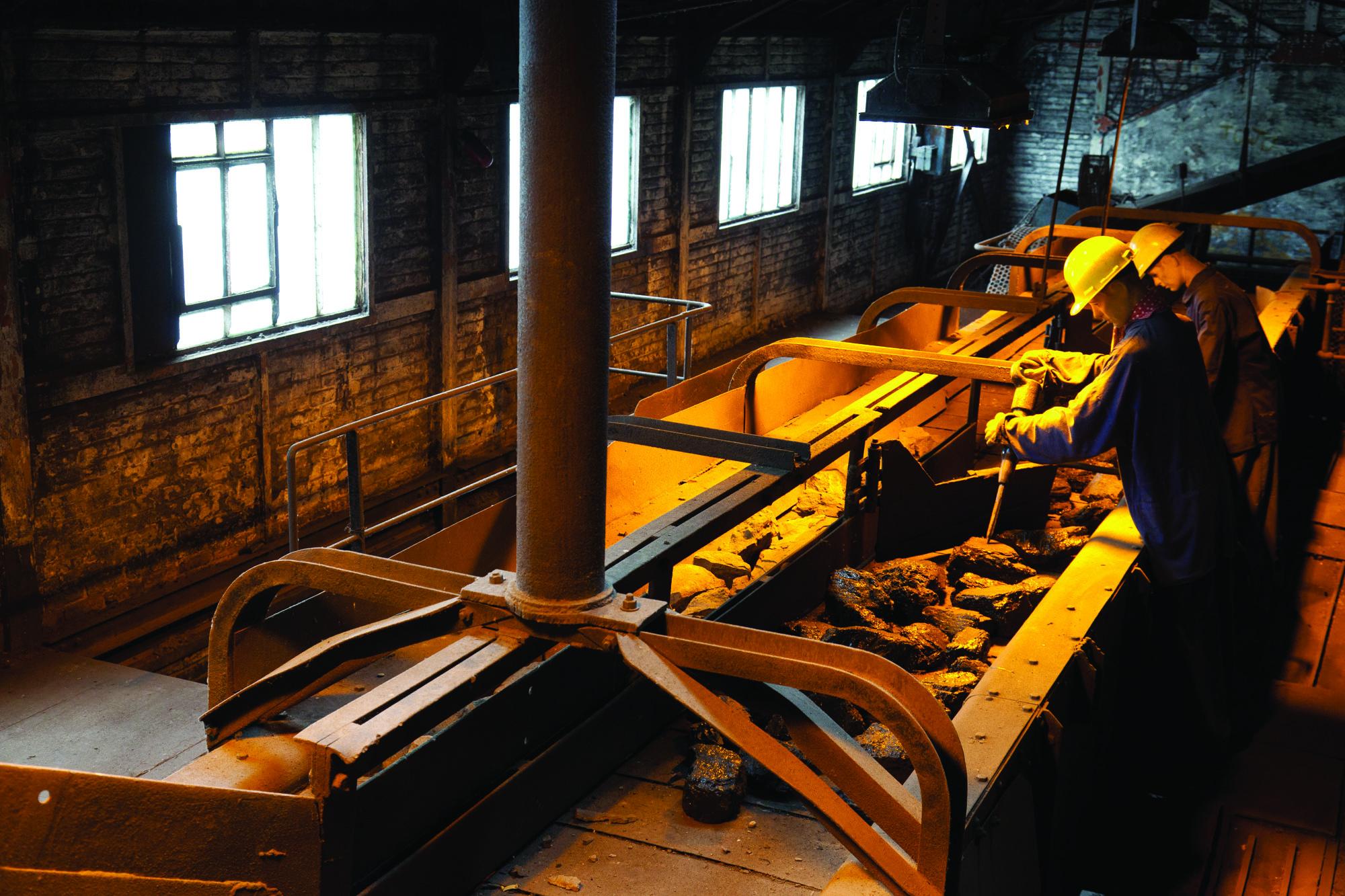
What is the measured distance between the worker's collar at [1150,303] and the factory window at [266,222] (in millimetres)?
4602

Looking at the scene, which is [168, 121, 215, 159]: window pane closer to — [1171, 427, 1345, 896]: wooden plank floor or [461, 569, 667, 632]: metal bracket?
[461, 569, 667, 632]: metal bracket

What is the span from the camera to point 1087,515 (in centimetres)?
518

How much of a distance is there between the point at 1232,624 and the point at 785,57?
9245mm

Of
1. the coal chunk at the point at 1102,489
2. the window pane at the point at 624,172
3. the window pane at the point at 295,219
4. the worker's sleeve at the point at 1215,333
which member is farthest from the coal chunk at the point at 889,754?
the window pane at the point at 624,172

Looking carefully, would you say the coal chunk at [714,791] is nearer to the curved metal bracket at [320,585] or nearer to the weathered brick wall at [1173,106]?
the curved metal bracket at [320,585]

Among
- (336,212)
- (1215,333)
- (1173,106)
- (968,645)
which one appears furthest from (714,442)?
(1173,106)

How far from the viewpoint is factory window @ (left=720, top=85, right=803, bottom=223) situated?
11750 millimetres

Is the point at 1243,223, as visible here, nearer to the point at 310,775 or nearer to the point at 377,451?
the point at 377,451

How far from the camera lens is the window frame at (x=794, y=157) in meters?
11.4

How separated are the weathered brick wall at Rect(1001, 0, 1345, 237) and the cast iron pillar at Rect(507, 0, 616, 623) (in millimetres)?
15410

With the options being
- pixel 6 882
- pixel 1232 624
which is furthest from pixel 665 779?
pixel 1232 624

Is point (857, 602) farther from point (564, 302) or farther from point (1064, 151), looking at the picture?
point (564, 302)

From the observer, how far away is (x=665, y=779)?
9.91 feet

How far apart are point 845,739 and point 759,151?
10.6 metres
